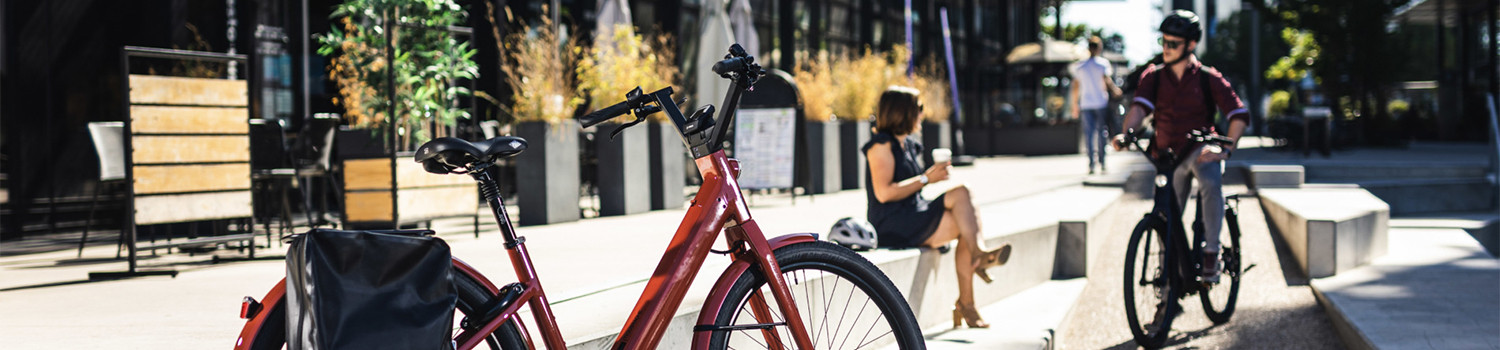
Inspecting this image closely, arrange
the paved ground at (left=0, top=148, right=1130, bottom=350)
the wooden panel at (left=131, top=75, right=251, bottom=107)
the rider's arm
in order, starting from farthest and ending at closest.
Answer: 1. the wooden panel at (left=131, top=75, right=251, bottom=107)
2. the rider's arm
3. the paved ground at (left=0, top=148, right=1130, bottom=350)

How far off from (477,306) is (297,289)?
387mm

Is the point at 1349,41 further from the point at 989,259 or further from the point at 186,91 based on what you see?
the point at 186,91

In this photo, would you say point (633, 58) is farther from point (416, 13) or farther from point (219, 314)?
point (219, 314)

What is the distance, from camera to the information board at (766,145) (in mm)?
9656

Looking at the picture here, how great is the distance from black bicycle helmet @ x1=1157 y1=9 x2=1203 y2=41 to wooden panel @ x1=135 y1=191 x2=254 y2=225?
4196mm

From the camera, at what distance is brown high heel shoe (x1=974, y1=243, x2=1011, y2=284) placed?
5.04m

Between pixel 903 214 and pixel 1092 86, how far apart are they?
8.36 meters

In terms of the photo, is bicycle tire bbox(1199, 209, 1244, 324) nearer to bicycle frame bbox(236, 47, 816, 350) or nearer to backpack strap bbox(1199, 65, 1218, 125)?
backpack strap bbox(1199, 65, 1218, 125)

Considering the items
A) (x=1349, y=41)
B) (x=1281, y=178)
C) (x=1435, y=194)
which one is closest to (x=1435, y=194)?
(x=1435, y=194)

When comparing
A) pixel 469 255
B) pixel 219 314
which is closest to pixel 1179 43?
pixel 469 255

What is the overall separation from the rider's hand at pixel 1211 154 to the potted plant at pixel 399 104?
3.74 meters

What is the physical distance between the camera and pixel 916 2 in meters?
25.7

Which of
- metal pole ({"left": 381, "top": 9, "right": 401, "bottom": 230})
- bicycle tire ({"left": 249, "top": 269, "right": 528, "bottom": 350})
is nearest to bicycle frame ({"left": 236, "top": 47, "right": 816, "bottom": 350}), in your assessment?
bicycle tire ({"left": 249, "top": 269, "right": 528, "bottom": 350})

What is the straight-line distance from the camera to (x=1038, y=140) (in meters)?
22.5
